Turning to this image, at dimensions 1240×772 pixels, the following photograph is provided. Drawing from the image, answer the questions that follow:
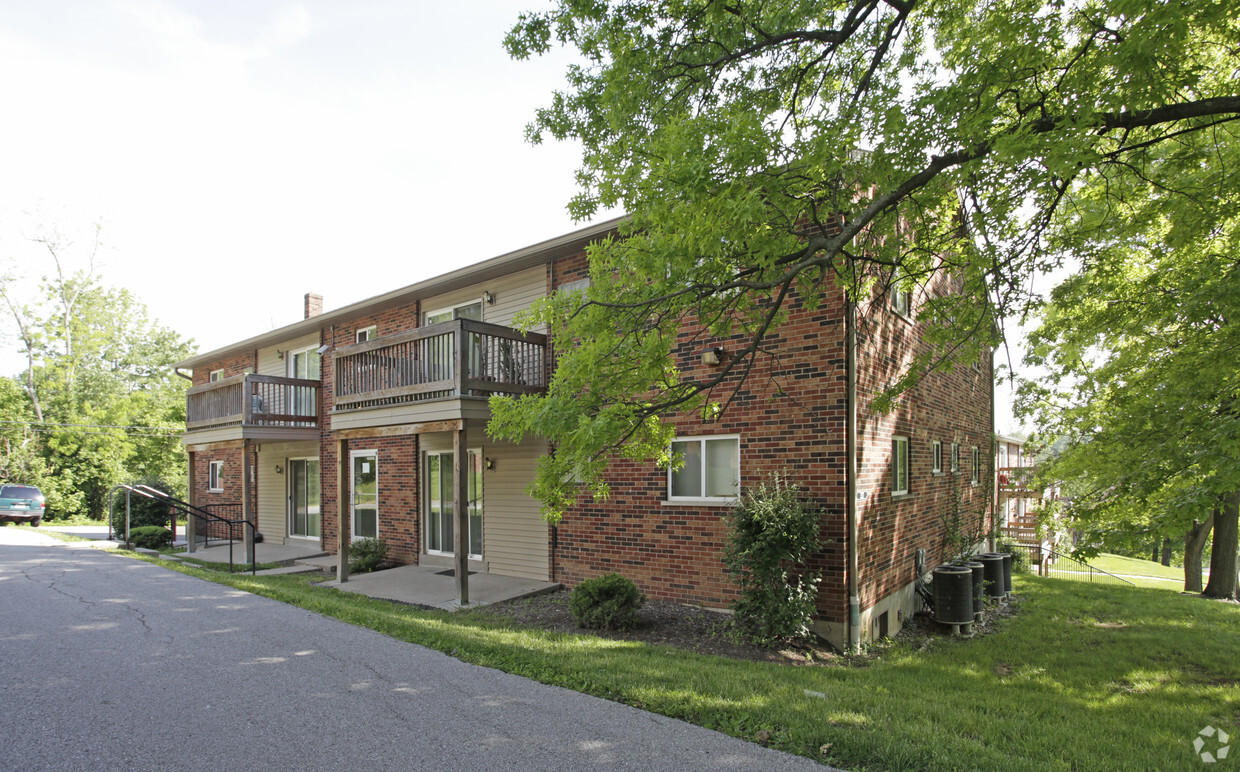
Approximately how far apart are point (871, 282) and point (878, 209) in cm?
Answer: 261

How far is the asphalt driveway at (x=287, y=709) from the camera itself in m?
4.25

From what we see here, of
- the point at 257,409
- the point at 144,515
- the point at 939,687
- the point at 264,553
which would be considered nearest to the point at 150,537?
the point at 144,515

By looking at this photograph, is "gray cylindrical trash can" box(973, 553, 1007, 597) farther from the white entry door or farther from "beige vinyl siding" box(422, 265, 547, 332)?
the white entry door

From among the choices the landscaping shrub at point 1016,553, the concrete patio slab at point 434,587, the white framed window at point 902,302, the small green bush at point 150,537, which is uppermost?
the white framed window at point 902,302

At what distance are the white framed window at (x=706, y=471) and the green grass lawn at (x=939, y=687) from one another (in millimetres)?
2383

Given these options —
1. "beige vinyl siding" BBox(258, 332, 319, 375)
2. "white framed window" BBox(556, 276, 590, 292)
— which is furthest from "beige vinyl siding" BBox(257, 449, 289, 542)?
"white framed window" BBox(556, 276, 590, 292)

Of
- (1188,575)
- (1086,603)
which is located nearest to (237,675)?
(1086,603)

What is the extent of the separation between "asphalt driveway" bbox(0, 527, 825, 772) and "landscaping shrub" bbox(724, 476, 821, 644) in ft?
9.15

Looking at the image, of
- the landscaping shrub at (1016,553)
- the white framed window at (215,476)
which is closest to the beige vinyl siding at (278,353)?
the white framed window at (215,476)

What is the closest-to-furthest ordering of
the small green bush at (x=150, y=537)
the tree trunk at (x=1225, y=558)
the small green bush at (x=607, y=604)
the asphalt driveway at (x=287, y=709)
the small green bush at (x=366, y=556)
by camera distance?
1. the asphalt driveway at (x=287, y=709)
2. the small green bush at (x=607, y=604)
3. the small green bush at (x=366, y=556)
4. the tree trunk at (x=1225, y=558)
5. the small green bush at (x=150, y=537)

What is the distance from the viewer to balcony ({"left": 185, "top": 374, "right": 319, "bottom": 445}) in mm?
14422

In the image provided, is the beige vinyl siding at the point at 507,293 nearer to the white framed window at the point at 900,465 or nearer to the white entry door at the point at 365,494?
the white entry door at the point at 365,494

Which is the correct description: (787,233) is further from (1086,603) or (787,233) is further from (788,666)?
(1086,603)

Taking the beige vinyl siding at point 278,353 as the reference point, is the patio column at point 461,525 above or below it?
below
